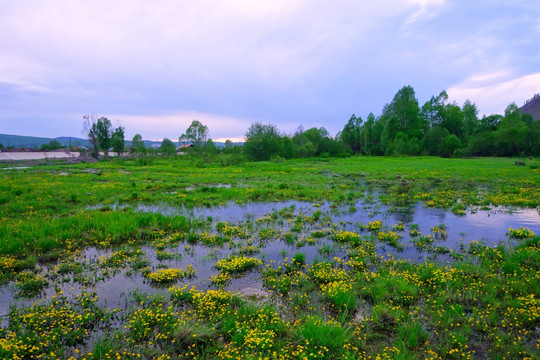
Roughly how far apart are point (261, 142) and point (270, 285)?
6181 centimetres

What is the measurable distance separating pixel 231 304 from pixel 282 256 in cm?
350

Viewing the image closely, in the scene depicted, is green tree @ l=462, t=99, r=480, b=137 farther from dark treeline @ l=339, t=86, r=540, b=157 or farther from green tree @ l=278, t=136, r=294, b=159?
green tree @ l=278, t=136, r=294, b=159

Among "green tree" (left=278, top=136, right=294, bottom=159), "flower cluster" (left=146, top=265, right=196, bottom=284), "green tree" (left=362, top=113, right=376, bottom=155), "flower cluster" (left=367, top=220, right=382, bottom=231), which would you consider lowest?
"flower cluster" (left=146, top=265, right=196, bottom=284)

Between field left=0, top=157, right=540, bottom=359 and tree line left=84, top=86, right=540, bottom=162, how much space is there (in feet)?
150

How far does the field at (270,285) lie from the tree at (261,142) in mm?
53546

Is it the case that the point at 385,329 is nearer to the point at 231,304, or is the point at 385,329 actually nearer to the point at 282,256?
the point at 231,304

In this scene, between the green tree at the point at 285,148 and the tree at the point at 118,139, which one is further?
the tree at the point at 118,139

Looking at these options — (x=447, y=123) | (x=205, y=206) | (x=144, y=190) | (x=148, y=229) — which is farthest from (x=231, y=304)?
(x=447, y=123)

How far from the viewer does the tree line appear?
6862cm

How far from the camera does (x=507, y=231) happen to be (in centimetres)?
1183

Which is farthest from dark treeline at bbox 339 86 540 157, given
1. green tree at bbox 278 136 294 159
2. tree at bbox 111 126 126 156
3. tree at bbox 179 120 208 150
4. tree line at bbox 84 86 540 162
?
tree at bbox 111 126 126 156

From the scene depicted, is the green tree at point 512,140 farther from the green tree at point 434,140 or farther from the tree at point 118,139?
the tree at point 118,139

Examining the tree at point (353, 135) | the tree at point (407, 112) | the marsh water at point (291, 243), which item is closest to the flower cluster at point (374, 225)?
the marsh water at point (291, 243)

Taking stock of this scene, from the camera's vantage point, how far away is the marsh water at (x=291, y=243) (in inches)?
295
